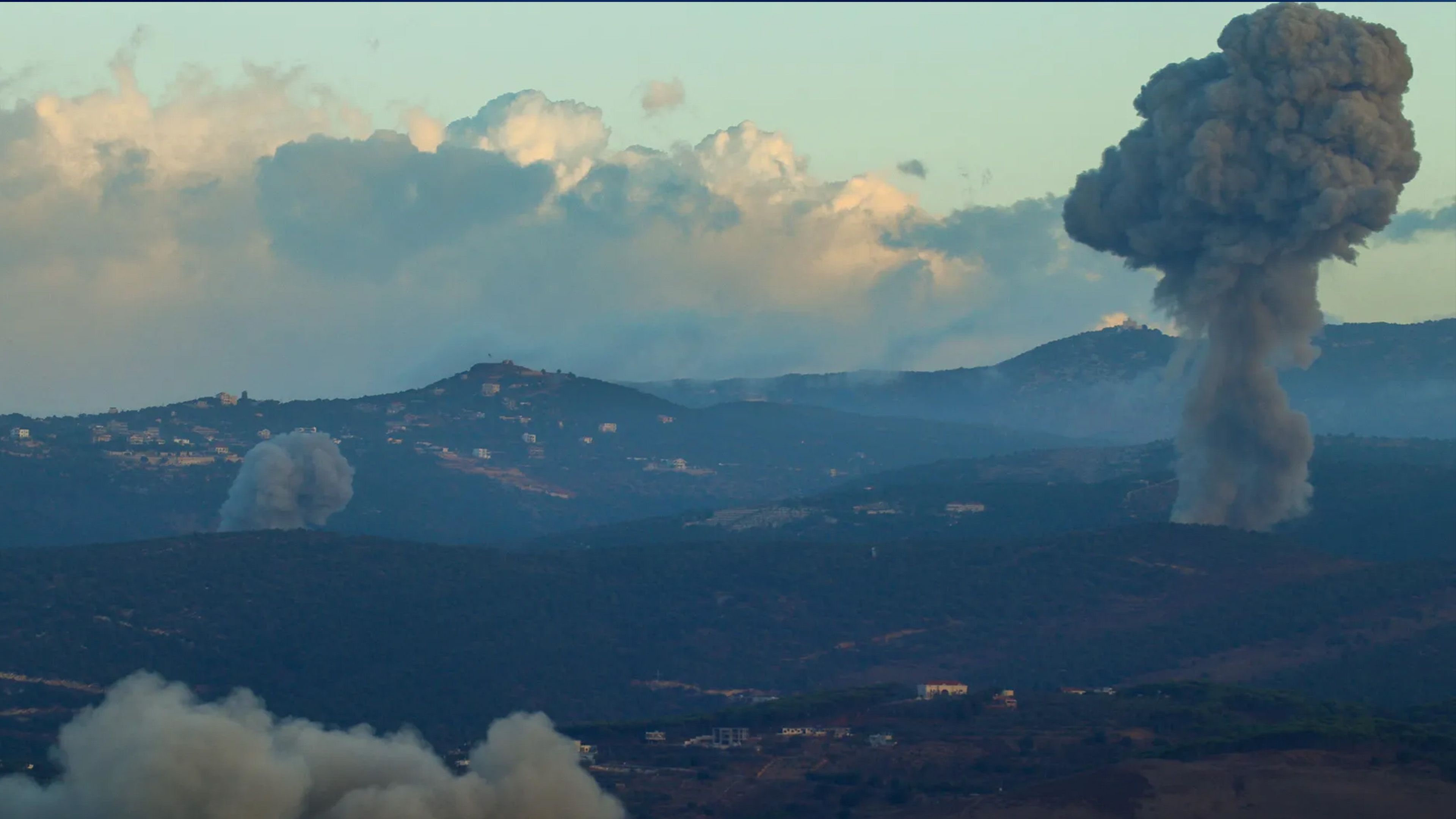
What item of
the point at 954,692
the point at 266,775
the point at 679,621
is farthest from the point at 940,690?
the point at 266,775

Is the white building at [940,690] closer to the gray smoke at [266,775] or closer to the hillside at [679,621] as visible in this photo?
the hillside at [679,621]

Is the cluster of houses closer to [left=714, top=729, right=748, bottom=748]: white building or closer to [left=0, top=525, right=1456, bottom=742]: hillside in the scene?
[left=0, top=525, right=1456, bottom=742]: hillside

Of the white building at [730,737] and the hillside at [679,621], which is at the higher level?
the hillside at [679,621]

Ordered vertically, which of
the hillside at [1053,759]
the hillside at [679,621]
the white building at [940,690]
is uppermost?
the hillside at [679,621]

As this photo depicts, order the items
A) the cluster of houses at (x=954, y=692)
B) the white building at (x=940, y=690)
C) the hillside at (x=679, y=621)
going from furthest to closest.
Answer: the hillside at (x=679, y=621) < the white building at (x=940, y=690) < the cluster of houses at (x=954, y=692)

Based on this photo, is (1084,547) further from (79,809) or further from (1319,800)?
(79,809)

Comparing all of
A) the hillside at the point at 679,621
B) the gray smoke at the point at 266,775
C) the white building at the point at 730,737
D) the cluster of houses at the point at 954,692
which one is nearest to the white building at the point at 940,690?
the cluster of houses at the point at 954,692

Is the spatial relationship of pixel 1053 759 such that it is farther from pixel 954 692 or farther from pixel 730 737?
pixel 954 692
